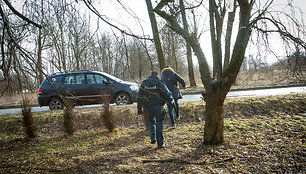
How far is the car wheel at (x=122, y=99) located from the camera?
28.9ft

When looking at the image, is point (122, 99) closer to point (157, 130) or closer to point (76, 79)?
point (76, 79)

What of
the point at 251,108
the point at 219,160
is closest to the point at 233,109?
the point at 251,108

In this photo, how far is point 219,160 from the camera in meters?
4.23

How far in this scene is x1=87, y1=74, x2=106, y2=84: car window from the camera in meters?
8.77

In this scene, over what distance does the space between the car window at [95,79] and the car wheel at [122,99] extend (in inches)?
38.8

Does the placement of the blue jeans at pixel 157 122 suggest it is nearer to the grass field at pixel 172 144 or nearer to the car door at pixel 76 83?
the grass field at pixel 172 144

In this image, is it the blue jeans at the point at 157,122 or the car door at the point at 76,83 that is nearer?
the blue jeans at the point at 157,122

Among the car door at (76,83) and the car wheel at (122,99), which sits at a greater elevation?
the car door at (76,83)

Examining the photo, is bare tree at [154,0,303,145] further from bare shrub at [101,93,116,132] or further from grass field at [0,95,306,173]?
bare shrub at [101,93,116,132]

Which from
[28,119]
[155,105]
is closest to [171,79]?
[155,105]

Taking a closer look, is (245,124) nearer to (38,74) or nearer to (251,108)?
(251,108)

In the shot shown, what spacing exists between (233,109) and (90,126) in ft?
17.6

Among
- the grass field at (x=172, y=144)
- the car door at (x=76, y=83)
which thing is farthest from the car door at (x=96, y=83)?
the grass field at (x=172, y=144)

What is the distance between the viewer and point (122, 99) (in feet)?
29.1
